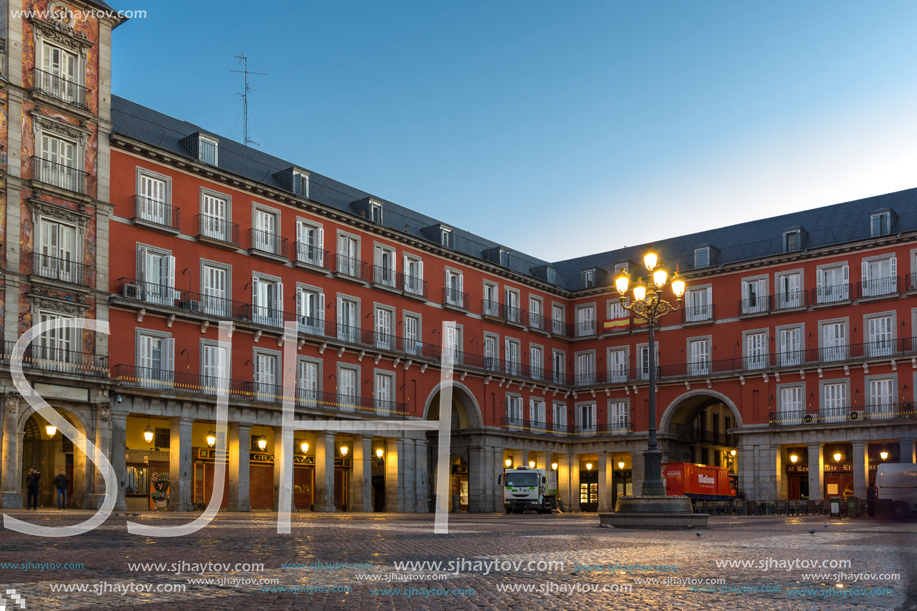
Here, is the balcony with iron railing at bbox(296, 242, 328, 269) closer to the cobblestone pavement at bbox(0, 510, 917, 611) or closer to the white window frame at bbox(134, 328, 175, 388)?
the white window frame at bbox(134, 328, 175, 388)

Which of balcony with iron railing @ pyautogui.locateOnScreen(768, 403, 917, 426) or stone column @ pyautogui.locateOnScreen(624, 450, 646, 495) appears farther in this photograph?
stone column @ pyautogui.locateOnScreen(624, 450, 646, 495)

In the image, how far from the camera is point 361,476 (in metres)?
46.9

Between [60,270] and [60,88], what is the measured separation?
7.15m

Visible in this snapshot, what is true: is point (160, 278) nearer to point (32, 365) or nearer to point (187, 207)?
point (187, 207)

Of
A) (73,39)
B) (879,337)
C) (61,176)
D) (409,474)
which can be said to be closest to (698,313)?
(879,337)

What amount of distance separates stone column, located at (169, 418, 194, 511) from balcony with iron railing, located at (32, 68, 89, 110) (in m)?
13.5

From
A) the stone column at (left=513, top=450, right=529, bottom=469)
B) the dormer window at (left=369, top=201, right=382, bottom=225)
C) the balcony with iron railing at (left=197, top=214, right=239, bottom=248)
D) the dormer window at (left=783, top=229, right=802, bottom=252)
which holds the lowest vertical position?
the stone column at (left=513, top=450, right=529, bottom=469)

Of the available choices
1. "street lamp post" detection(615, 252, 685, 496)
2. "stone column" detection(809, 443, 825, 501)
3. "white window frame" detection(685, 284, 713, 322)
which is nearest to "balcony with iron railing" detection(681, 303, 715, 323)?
"white window frame" detection(685, 284, 713, 322)

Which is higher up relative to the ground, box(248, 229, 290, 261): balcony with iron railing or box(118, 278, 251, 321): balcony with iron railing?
box(248, 229, 290, 261): balcony with iron railing

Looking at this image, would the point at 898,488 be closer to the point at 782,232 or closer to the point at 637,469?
the point at 637,469

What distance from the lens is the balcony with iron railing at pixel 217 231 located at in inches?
1642

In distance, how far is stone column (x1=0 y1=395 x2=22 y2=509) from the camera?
1251 inches

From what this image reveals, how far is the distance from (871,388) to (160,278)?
38677mm

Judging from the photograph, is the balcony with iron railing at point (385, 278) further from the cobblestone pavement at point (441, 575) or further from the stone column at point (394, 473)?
the cobblestone pavement at point (441, 575)
